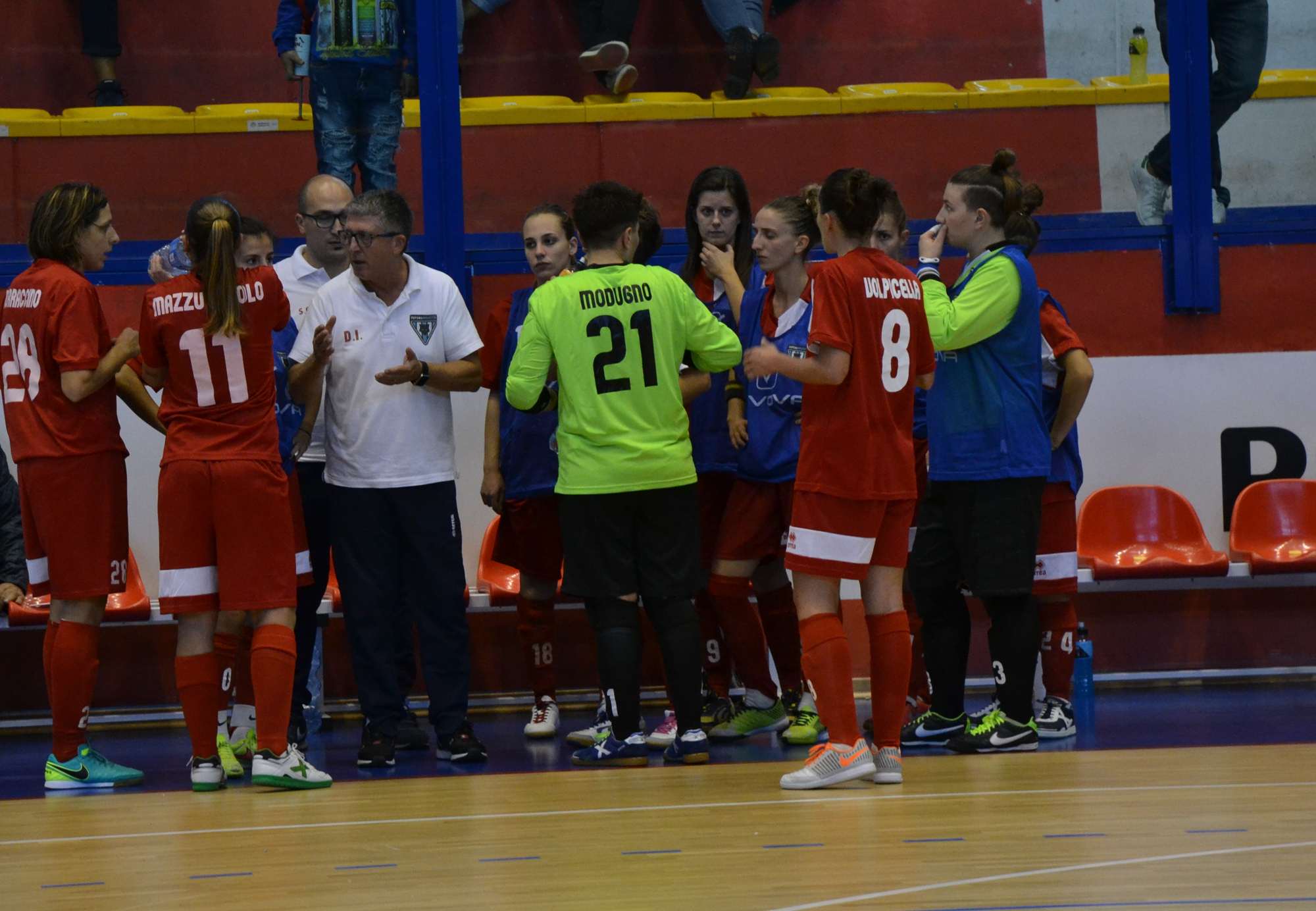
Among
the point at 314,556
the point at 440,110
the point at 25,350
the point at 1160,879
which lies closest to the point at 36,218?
the point at 25,350

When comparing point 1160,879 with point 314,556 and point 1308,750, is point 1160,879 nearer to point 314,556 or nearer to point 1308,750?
point 1308,750

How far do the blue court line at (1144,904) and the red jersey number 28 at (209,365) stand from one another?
9.00 feet

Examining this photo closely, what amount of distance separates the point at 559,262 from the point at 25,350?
178 cm

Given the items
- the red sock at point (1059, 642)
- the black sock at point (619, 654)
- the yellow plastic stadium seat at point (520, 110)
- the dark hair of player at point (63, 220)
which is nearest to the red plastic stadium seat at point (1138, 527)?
the red sock at point (1059, 642)

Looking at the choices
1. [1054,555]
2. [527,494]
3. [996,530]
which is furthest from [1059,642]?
[527,494]

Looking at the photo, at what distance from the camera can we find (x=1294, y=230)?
7129mm

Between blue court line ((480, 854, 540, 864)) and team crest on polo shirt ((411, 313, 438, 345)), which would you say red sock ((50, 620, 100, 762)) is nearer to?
team crest on polo shirt ((411, 313, 438, 345))

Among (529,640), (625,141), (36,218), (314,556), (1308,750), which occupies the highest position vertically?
(625,141)

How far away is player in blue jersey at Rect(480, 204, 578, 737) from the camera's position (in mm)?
5742

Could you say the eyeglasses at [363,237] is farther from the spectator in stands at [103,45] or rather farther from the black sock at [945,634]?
the spectator in stands at [103,45]

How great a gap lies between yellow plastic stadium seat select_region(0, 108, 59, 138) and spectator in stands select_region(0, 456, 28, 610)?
6.72ft

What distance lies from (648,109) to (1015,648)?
348 cm

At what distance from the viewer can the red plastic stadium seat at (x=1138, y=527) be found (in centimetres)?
673

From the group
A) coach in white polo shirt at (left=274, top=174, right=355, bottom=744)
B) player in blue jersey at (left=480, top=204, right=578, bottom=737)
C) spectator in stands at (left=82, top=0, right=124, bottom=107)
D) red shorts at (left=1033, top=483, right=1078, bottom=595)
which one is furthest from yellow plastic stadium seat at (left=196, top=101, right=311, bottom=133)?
red shorts at (left=1033, top=483, right=1078, bottom=595)
